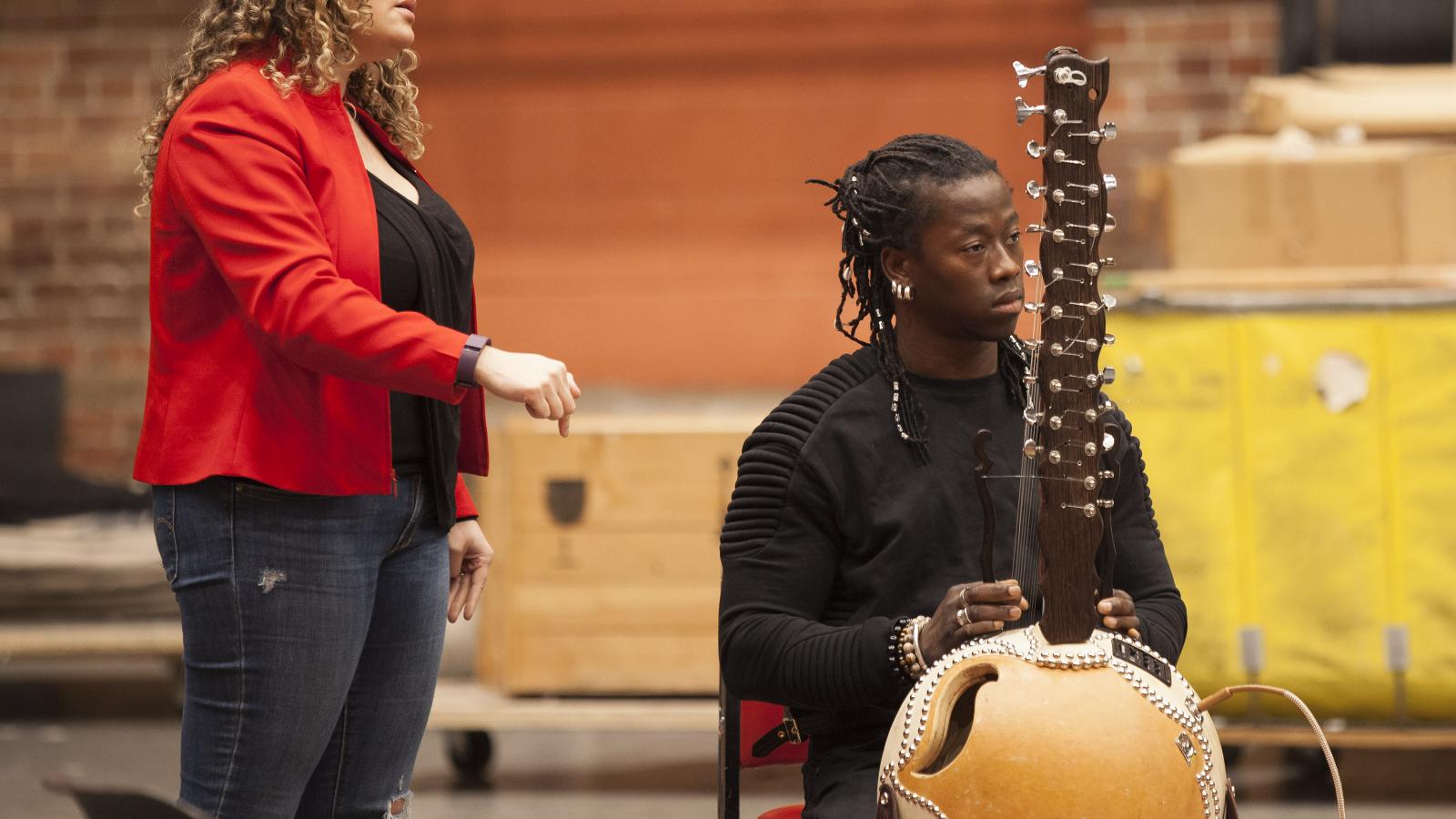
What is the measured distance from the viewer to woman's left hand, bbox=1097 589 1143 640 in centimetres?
164

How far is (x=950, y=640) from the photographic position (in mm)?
1682

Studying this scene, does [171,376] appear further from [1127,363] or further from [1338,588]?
[1338,588]

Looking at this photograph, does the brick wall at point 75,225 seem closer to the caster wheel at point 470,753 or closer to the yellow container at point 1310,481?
the caster wheel at point 470,753

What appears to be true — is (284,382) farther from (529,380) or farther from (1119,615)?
(1119,615)

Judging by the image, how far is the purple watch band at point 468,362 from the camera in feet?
5.65

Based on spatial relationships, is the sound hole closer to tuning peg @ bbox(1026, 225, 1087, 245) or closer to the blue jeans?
tuning peg @ bbox(1026, 225, 1087, 245)

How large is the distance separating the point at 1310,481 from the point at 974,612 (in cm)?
232

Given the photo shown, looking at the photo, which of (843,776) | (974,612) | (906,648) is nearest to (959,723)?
(974,612)

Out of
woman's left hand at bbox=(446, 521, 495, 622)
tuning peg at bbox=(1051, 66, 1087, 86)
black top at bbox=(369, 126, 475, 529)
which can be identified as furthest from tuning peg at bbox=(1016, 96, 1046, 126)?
woman's left hand at bbox=(446, 521, 495, 622)

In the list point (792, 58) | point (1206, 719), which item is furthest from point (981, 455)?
point (792, 58)

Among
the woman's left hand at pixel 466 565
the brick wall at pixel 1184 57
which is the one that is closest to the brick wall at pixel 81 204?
the brick wall at pixel 1184 57

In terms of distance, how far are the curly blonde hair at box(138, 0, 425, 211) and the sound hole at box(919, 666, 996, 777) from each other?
3.19ft

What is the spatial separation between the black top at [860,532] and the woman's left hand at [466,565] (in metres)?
A: 0.37

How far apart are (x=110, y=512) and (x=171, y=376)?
347 centimetres
